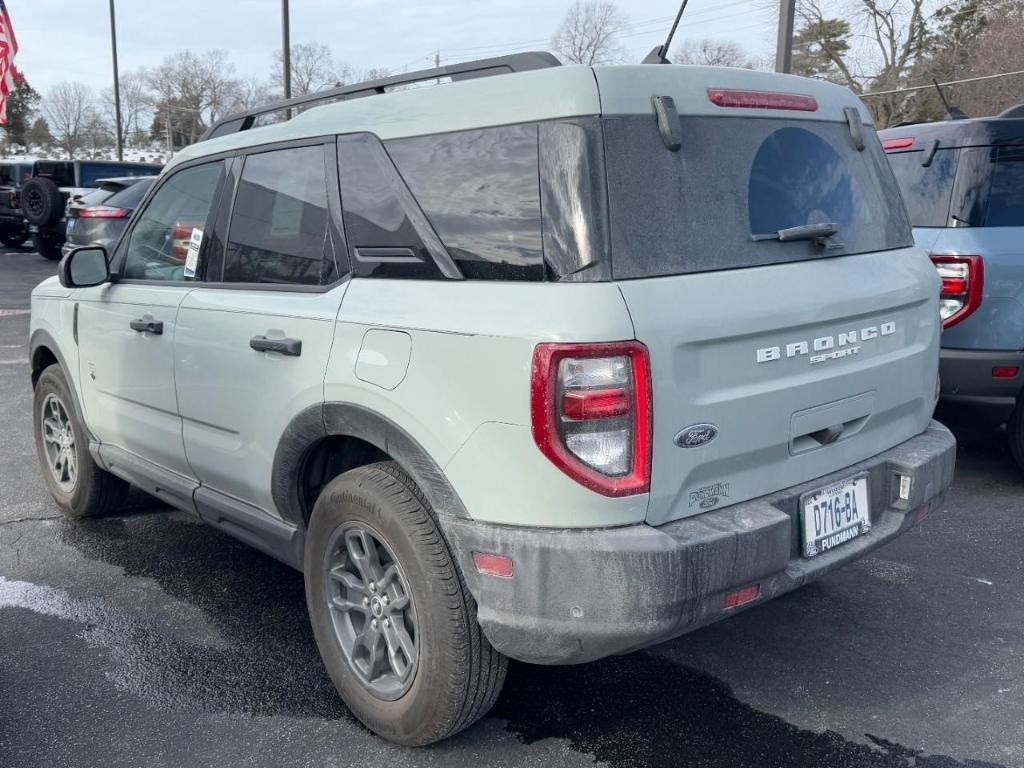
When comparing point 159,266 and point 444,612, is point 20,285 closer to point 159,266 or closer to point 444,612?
point 159,266

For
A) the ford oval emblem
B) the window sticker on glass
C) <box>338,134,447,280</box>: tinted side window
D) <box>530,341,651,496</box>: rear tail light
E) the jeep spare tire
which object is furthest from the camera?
the jeep spare tire

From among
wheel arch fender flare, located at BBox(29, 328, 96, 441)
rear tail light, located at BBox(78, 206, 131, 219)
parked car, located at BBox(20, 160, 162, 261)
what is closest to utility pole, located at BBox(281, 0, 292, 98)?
parked car, located at BBox(20, 160, 162, 261)

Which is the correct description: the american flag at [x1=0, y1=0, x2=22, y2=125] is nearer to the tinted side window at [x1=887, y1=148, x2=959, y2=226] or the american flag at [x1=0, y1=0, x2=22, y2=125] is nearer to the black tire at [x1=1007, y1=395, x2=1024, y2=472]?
the tinted side window at [x1=887, y1=148, x2=959, y2=226]

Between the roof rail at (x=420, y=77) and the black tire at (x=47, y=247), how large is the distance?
56.2ft

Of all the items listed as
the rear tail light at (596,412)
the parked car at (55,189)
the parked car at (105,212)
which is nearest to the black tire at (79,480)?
the rear tail light at (596,412)

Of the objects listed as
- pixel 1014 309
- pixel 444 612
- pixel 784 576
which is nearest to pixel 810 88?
pixel 784 576

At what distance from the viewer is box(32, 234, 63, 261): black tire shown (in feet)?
62.1

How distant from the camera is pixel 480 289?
8.17 feet

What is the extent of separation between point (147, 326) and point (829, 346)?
101 inches

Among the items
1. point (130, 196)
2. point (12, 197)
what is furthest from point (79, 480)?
point (12, 197)

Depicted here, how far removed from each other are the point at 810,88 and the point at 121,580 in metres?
3.35

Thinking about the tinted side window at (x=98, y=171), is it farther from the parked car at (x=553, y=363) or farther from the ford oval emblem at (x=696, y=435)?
the ford oval emblem at (x=696, y=435)

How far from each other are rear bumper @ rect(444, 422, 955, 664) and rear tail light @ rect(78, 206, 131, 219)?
1066 cm

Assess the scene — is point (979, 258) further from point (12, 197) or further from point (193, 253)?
point (12, 197)
